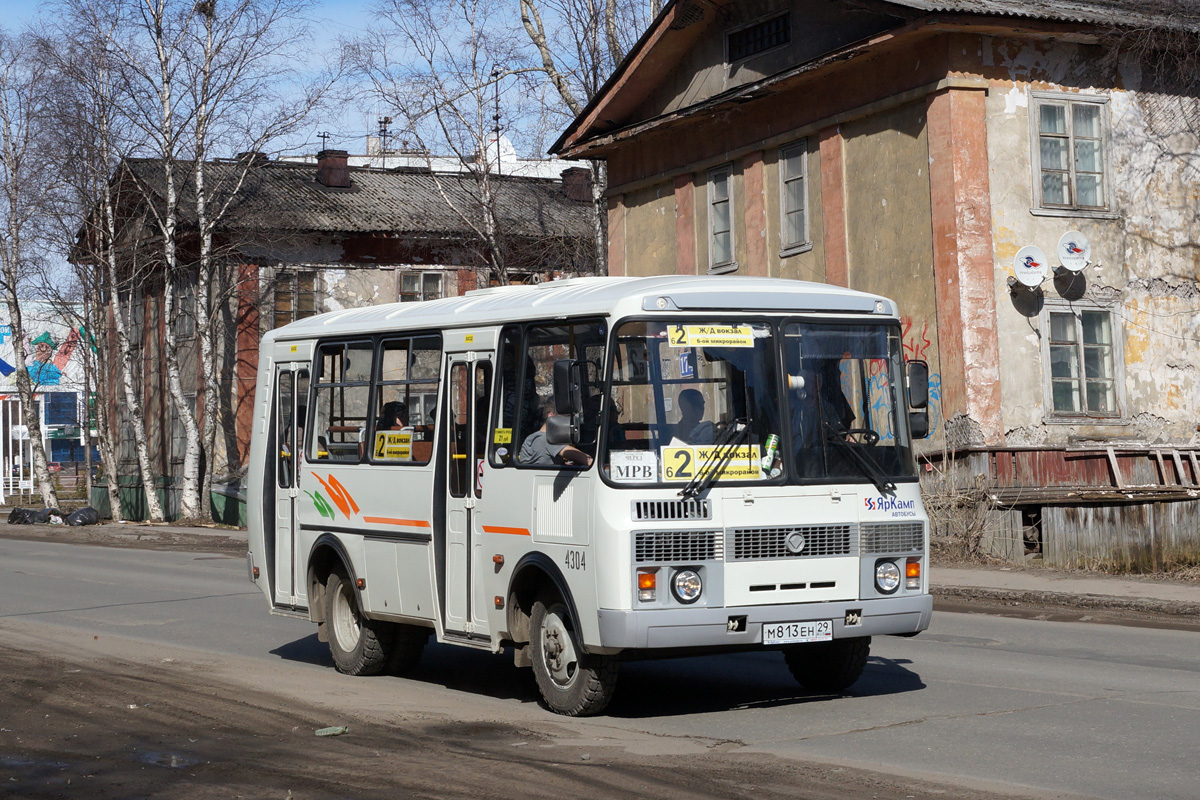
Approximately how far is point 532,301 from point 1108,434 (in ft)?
49.6

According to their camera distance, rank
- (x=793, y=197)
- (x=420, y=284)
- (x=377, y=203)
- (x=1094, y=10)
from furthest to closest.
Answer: (x=377, y=203)
(x=420, y=284)
(x=793, y=197)
(x=1094, y=10)

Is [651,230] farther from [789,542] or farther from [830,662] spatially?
[789,542]

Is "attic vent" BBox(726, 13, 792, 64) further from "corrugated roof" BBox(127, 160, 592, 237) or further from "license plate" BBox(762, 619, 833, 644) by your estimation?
"license plate" BBox(762, 619, 833, 644)

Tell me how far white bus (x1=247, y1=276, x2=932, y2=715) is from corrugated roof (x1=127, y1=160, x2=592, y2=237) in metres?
29.5

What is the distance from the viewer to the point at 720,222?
27438 millimetres

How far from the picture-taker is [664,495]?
865cm

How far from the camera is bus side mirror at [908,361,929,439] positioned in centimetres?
945

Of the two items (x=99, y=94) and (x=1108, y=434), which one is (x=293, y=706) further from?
(x=99, y=94)

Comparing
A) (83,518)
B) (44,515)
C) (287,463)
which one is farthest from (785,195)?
(44,515)

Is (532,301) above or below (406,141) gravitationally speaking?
below

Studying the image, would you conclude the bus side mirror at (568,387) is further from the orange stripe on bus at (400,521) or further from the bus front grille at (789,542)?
the orange stripe on bus at (400,521)

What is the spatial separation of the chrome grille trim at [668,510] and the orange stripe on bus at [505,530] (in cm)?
105

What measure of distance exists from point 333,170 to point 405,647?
34860 mm

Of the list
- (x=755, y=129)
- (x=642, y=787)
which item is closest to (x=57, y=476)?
(x=755, y=129)
